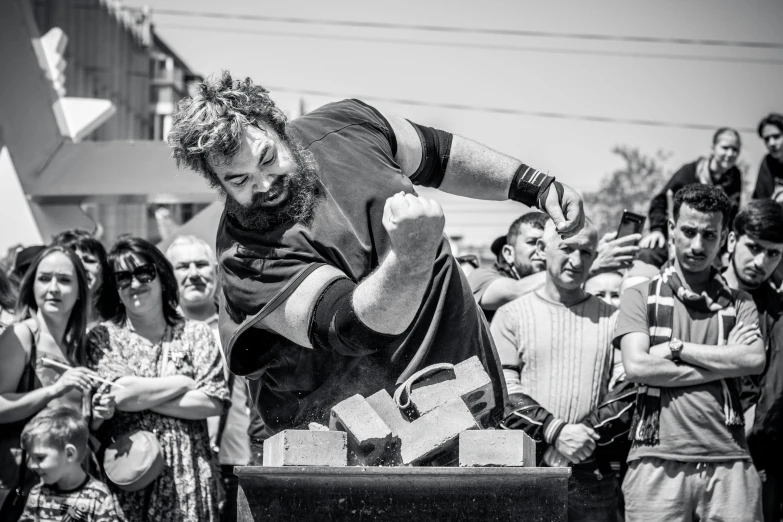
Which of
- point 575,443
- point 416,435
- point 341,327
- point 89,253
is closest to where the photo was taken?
point 341,327

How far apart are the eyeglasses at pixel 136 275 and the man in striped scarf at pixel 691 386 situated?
8.41ft

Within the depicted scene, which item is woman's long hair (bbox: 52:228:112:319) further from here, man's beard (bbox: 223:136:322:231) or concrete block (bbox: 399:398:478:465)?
concrete block (bbox: 399:398:478:465)

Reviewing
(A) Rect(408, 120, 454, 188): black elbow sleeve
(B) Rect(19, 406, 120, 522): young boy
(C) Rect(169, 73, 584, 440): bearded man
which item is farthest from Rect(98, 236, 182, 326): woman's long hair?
(A) Rect(408, 120, 454, 188): black elbow sleeve

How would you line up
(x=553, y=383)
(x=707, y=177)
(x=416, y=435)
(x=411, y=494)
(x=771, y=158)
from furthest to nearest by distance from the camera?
(x=771, y=158)
(x=707, y=177)
(x=553, y=383)
(x=416, y=435)
(x=411, y=494)

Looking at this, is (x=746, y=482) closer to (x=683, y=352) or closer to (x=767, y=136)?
(x=683, y=352)

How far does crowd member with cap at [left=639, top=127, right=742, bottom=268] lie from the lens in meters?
7.45

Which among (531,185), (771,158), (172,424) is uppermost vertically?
(771,158)

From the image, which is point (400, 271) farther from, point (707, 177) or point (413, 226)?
point (707, 177)

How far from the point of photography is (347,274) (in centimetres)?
287

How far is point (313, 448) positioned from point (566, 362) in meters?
2.53

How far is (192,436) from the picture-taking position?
5074mm

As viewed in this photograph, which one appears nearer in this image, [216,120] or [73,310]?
[216,120]

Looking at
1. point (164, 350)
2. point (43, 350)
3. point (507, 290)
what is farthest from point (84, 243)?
point (507, 290)

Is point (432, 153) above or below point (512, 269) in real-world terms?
above
